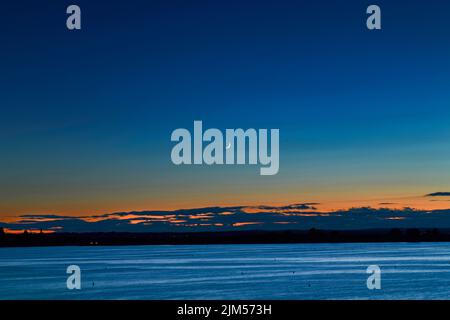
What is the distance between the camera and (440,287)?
7081cm

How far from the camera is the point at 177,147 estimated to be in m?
28.2
